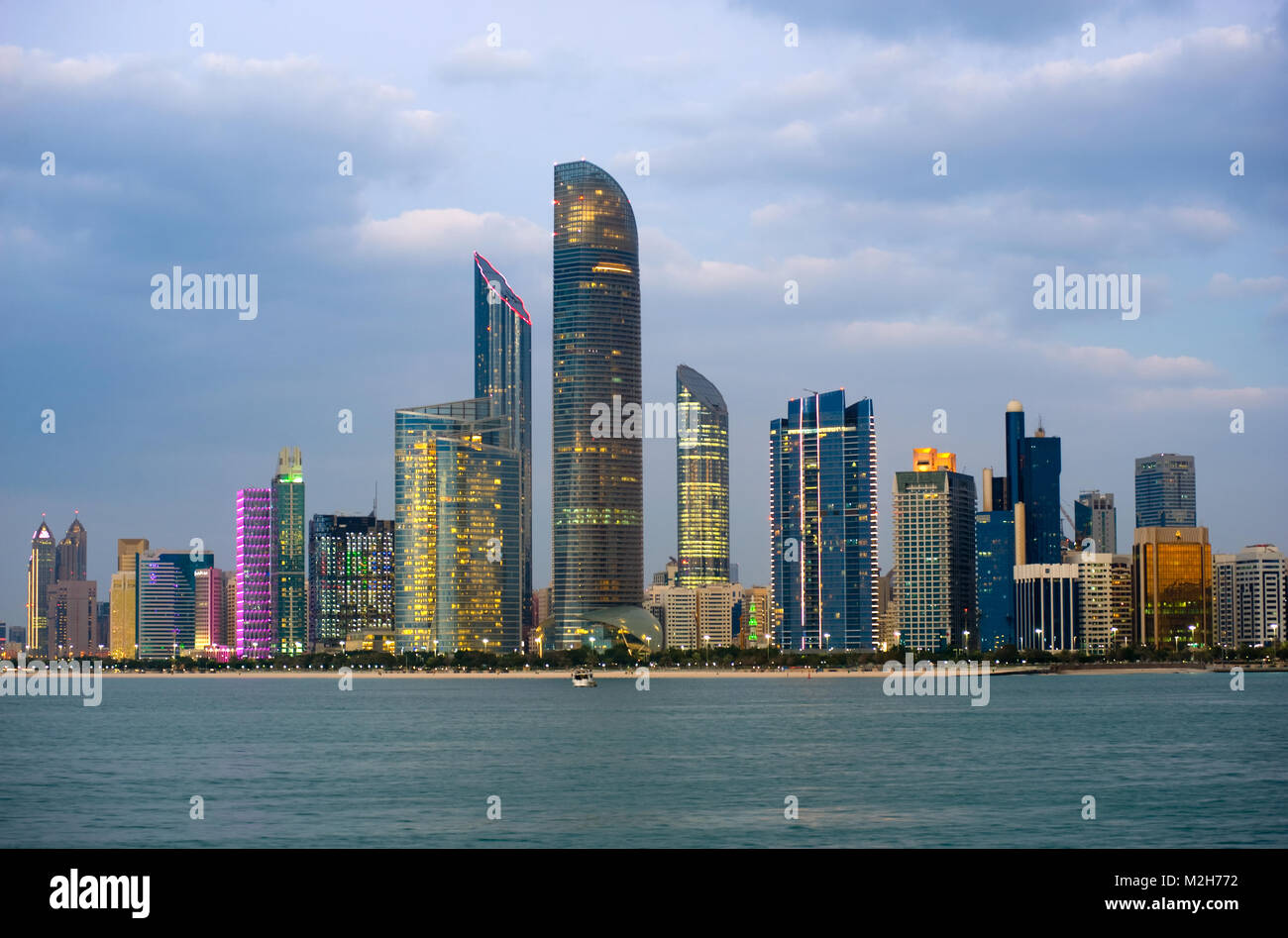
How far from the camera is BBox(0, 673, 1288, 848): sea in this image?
172ft

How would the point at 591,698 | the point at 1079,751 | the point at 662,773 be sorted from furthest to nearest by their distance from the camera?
the point at 591,698
the point at 1079,751
the point at 662,773

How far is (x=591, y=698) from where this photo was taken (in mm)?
195500

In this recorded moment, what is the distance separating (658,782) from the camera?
72500 millimetres

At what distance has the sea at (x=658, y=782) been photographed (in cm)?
5253
